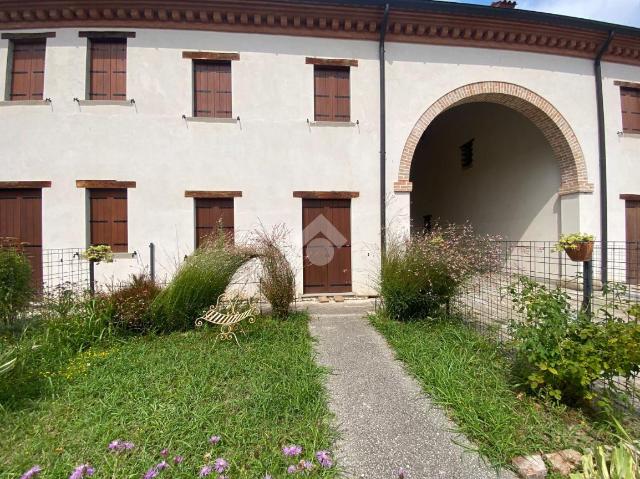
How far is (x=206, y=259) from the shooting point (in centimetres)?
434

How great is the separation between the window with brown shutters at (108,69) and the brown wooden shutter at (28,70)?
1101 mm

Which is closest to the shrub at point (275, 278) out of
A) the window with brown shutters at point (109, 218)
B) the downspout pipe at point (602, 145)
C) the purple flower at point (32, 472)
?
the purple flower at point (32, 472)

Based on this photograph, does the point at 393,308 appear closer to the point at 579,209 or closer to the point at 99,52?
the point at 579,209

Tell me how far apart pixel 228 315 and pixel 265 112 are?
4765 millimetres

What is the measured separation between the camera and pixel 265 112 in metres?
6.66

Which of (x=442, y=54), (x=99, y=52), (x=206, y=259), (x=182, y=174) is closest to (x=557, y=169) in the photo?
(x=442, y=54)

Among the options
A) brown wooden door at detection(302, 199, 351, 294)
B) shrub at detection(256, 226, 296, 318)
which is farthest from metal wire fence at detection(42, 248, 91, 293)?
brown wooden door at detection(302, 199, 351, 294)

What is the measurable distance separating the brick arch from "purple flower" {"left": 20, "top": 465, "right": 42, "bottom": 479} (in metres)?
6.62

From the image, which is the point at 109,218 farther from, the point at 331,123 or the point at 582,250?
the point at 582,250

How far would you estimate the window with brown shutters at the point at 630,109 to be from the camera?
25.2ft

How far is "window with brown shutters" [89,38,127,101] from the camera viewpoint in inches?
256

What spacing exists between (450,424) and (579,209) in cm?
754

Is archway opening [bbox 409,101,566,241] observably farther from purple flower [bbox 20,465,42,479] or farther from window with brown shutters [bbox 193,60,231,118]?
purple flower [bbox 20,465,42,479]

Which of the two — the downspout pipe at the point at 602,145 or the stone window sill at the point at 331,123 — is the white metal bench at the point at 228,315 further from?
the downspout pipe at the point at 602,145
